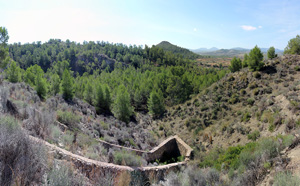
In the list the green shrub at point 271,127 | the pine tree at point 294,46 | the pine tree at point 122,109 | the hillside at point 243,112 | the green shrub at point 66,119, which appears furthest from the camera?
the pine tree at point 294,46

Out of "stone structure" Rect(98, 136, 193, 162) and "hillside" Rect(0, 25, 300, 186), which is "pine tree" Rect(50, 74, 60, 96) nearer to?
"hillside" Rect(0, 25, 300, 186)

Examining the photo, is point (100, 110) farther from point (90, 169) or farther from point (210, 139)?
point (90, 169)

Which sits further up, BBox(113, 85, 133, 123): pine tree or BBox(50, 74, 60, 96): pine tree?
BBox(50, 74, 60, 96): pine tree

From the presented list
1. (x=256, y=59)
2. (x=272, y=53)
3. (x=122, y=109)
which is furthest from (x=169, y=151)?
(x=272, y=53)

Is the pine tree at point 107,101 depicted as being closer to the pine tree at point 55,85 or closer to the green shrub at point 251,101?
the pine tree at point 55,85

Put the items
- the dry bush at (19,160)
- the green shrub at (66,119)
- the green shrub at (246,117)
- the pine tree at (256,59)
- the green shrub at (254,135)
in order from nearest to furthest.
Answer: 1. the dry bush at (19,160)
2. the green shrub at (66,119)
3. the green shrub at (254,135)
4. the green shrub at (246,117)
5. the pine tree at (256,59)

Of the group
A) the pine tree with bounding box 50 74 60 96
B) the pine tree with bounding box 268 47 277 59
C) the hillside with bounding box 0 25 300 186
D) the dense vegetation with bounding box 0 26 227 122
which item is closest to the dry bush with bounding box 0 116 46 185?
the hillside with bounding box 0 25 300 186

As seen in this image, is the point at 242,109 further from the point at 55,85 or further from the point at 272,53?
the point at 55,85

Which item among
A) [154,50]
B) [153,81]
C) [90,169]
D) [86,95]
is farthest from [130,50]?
[90,169]

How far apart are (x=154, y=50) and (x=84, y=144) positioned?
85.5 m

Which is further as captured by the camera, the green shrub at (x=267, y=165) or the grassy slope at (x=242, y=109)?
the grassy slope at (x=242, y=109)

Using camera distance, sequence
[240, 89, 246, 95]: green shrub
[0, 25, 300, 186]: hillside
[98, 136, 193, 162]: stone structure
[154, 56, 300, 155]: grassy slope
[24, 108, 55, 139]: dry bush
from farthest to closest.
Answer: [240, 89, 246, 95]: green shrub < [154, 56, 300, 155]: grassy slope < [98, 136, 193, 162]: stone structure < [24, 108, 55, 139]: dry bush < [0, 25, 300, 186]: hillside

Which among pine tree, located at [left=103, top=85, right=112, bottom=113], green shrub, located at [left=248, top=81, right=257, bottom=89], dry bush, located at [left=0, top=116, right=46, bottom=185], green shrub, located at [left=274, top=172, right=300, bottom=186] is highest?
green shrub, located at [left=248, top=81, right=257, bottom=89]

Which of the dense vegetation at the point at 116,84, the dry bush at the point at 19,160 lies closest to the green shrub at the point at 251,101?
the dense vegetation at the point at 116,84
